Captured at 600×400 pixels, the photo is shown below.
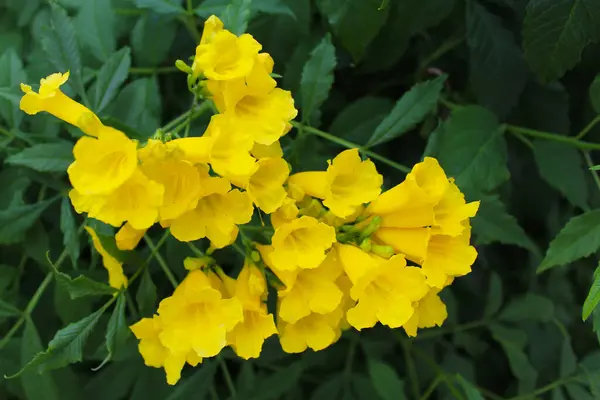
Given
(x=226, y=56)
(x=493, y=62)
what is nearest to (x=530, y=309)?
(x=493, y=62)

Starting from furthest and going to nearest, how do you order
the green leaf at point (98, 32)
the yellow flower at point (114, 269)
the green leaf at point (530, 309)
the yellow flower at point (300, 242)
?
the green leaf at point (530, 309), the green leaf at point (98, 32), the yellow flower at point (114, 269), the yellow flower at point (300, 242)

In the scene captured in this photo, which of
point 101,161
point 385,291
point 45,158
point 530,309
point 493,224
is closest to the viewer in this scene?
point 101,161

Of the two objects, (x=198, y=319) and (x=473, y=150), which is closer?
(x=198, y=319)

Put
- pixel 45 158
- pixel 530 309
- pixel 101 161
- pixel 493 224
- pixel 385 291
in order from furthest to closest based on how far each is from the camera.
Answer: pixel 530 309
pixel 493 224
pixel 45 158
pixel 385 291
pixel 101 161

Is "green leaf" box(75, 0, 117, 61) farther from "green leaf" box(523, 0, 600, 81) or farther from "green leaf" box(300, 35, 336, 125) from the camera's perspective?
"green leaf" box(523, 0, 600, 81)

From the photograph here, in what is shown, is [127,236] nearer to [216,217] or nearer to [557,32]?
[216,217]

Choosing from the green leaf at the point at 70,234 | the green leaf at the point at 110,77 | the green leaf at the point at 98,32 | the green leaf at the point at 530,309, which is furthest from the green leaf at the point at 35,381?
the green leaf at the point at 530,309

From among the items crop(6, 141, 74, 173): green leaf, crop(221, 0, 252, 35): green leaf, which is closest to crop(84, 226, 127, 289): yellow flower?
crop(6, 141, 74, 173): green leaf

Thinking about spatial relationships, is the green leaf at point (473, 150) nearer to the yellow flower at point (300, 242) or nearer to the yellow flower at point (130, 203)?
the yellow flower at point (300, 242)
